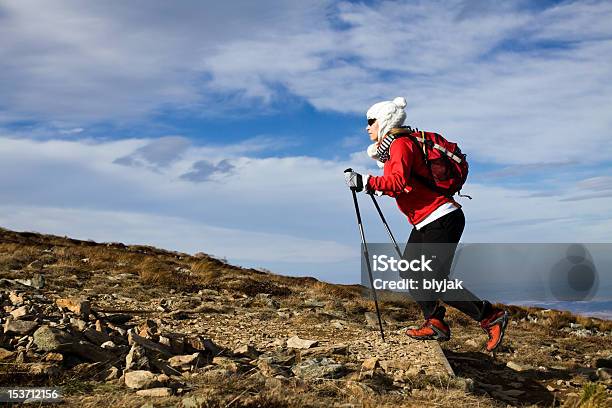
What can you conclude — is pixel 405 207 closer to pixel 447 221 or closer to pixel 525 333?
pixel 447 221

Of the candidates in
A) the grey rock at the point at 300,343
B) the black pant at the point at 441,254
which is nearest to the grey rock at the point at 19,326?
the grey rock at the point at 300,343

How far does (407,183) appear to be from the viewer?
656 centimetres

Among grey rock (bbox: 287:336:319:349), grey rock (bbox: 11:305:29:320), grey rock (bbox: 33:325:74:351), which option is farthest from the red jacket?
grey rock (bbox: 11:305:29:320)

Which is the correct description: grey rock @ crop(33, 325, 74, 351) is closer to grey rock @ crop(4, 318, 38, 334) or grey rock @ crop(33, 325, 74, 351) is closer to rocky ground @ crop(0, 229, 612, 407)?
rocky ground @ crop(0, 229, 612, 407)

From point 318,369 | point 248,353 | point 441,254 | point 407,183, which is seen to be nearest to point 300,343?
point 248,353

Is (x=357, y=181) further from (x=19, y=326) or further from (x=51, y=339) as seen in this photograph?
(x=19, y=326)

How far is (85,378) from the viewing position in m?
5.78

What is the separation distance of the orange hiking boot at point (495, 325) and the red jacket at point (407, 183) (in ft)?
5.14

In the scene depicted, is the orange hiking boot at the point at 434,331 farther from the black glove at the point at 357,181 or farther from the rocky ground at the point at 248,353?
the black glove at the point at 357,181

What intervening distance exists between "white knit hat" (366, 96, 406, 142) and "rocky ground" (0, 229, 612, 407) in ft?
9.49

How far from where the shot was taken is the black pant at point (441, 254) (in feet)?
22.5

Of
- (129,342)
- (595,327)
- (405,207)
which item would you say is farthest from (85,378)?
(595,327)

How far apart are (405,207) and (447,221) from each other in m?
0.53

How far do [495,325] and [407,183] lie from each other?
2.23 m
